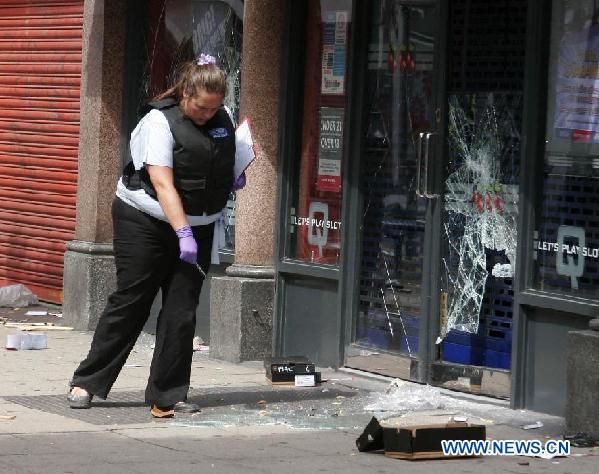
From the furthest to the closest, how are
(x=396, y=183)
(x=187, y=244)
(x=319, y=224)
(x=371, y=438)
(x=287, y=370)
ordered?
1. (x=319, y=224)
2. (x=396, y=183)
3. (x=287, y=370)
4. (x=187, y=244)
5. (x=371, y=438)

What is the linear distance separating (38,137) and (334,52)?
14.5 ft

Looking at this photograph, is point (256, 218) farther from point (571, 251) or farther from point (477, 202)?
point (571, 251)

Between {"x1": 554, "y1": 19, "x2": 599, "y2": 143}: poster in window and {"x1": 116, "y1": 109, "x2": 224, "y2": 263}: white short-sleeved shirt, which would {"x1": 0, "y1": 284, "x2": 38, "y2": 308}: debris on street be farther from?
{"x1": 554, "y1": 19, "x2": 599, "y2": 143}: poster in window

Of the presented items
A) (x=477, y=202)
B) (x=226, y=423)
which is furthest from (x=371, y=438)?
(x=477, y=202)

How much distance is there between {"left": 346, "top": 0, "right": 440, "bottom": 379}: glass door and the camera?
952cm

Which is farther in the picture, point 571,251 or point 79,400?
point 571,251

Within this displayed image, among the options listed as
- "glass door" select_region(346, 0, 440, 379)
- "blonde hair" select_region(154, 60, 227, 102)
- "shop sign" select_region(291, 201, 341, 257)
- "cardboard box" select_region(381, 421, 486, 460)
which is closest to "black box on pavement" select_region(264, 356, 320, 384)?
"glass door" select_region(346, 0, 440, 379)

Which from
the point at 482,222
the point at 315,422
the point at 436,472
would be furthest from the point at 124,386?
the point at 436,472

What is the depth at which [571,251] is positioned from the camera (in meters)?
8.59

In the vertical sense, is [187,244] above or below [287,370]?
above

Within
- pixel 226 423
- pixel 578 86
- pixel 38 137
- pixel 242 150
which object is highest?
pixel 578 86

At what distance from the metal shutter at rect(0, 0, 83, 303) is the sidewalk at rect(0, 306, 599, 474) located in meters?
3.15

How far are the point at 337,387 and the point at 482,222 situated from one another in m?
1.34

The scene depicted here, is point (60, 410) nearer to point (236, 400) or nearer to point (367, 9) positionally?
point (236, 400)
